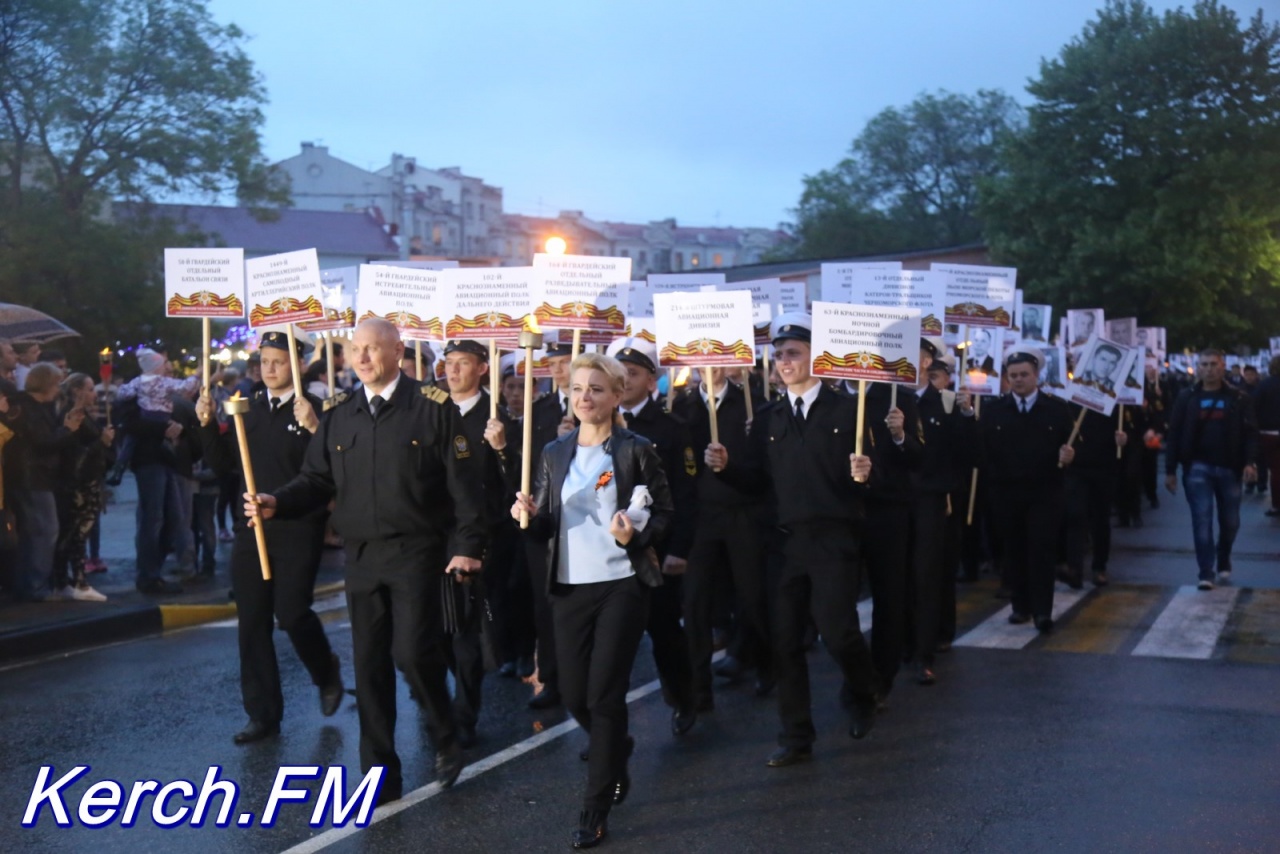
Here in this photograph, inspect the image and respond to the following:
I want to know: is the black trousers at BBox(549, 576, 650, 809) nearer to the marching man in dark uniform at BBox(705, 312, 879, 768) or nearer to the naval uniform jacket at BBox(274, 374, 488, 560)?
the naval uniform jacket at BBox(274, 374, 488, 560)

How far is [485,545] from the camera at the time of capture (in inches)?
261

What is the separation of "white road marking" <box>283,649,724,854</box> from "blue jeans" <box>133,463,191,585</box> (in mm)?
5415

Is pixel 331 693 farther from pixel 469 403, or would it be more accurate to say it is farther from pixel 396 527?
Answer: pixel 396 527

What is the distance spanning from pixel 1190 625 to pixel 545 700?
17.2 ft

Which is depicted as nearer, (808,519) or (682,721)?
(808,519)

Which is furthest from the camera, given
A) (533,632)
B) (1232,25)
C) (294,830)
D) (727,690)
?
(1232,25)

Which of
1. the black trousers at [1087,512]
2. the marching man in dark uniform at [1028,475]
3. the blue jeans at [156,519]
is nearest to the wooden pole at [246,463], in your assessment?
the blue jeans at [156,519]

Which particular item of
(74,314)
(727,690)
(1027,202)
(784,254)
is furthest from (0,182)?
(784,254)

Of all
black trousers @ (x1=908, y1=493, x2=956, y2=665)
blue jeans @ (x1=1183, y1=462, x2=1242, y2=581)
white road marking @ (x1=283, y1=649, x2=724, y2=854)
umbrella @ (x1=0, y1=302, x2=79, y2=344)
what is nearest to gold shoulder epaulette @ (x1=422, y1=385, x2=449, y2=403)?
white road marking @ (x1=283, y1=649, x2=724, y2=854)

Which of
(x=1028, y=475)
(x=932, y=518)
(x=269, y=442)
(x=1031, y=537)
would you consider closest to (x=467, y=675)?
(x=269, y=442)

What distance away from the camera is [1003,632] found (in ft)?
36.6

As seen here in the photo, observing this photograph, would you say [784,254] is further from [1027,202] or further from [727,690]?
[727,690]

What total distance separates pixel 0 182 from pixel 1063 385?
3287 centimetres

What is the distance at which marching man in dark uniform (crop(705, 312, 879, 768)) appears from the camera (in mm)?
7312
